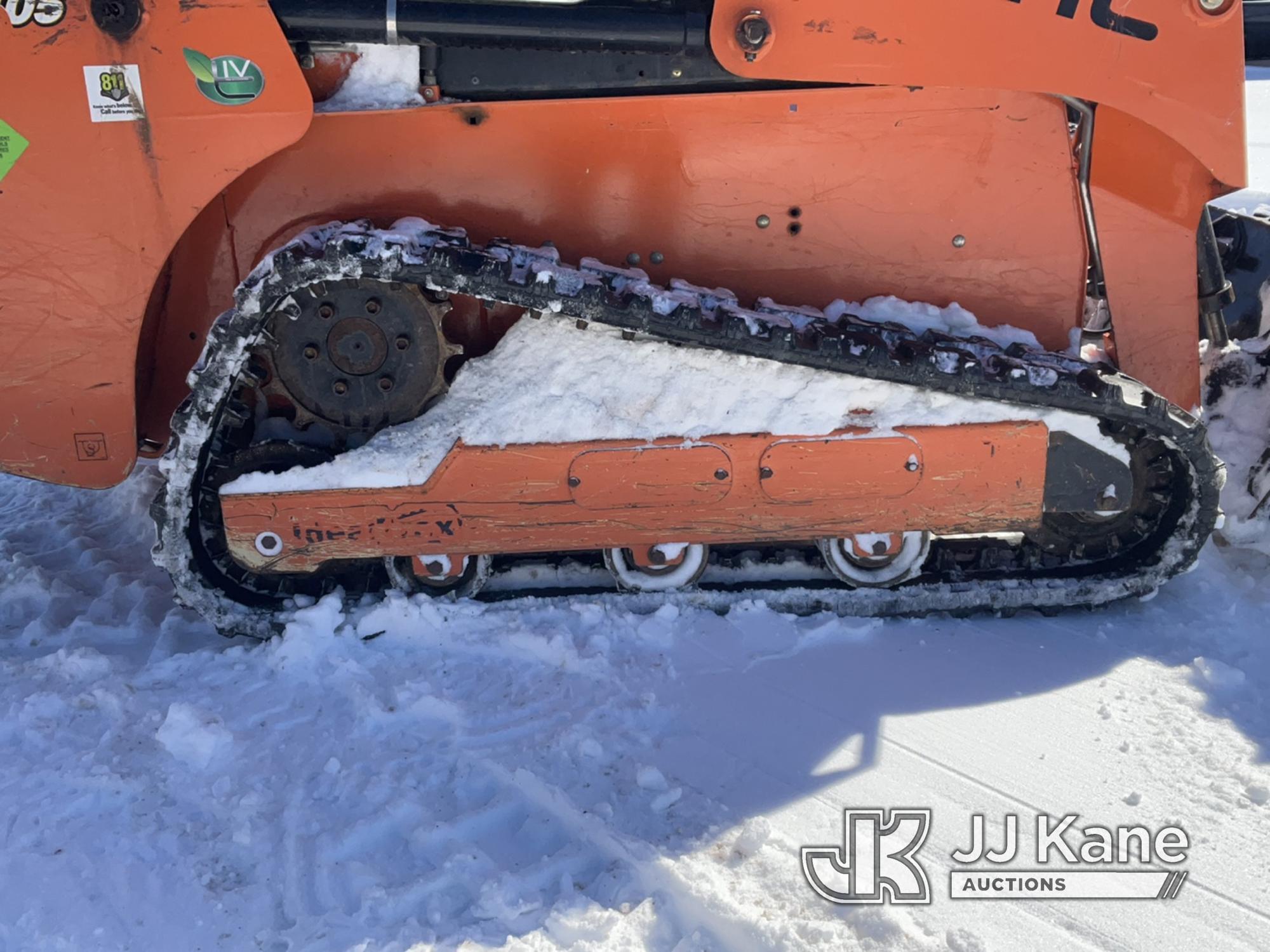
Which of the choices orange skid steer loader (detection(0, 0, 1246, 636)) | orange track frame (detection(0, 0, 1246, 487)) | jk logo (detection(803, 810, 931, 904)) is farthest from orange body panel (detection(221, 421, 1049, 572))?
jk logo (detection(803, 810, 931, 904))

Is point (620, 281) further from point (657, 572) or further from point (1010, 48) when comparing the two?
point (1010, 48)

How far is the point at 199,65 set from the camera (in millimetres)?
2828

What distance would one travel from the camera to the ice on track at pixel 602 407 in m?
3.07

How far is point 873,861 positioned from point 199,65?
107 inches

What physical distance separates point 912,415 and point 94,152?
249 cm

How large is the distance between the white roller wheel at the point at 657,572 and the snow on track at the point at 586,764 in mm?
124

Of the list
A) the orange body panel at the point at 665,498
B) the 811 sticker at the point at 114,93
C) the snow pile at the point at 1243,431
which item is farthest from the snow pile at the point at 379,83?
the snow pile at the point at 1243,431

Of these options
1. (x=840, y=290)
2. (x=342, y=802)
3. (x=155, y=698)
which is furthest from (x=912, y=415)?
(x=155, y=698)

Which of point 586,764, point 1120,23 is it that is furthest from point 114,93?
point 1120,23

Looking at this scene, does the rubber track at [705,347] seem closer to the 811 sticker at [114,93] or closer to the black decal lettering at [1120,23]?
the 811 sticker at [114,93]

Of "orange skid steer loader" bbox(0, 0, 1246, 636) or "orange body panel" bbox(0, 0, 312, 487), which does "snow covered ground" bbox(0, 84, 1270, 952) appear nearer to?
"orange skid steer loader" bbox(0, 0, 1246, 636)

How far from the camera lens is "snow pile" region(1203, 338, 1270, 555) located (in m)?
3.70

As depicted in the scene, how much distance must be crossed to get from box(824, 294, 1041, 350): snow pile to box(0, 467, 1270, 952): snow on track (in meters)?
0.93

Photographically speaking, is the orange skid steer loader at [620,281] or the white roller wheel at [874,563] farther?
the white roller wheel at [874,563]
